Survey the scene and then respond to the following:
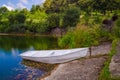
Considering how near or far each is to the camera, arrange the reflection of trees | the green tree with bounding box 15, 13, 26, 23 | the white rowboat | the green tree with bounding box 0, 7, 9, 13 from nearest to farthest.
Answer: the white rowboat
the reflection of trees
the green tree with bounding box 15, 13, 26, 23
the green tree with bounding box 0, 7, 9, 13

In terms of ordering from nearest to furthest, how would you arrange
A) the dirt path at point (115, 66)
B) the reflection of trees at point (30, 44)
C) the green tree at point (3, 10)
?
the dirt path at point (115, 66) → the reflection of trees at point (30, 44) → the green tree at point (3, 10)

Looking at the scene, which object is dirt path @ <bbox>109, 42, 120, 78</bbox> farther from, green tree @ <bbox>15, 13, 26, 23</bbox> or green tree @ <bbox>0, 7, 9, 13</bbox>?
green tree @ <bbox>0, 7, 9, 13</bbox>

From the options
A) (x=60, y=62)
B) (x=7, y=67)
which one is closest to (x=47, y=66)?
(x=60, y=62)

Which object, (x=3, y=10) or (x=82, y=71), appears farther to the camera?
(x=3, y=10)

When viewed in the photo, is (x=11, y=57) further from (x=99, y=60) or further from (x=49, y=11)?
(x=49, y=11)

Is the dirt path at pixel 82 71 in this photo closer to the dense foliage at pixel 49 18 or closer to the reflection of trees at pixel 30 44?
the reflection of trees at pixel 30 44

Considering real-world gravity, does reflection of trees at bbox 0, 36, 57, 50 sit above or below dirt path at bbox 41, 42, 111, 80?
below

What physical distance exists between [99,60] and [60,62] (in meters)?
3.97

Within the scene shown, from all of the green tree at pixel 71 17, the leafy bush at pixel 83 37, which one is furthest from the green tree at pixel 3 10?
the leafy bush at pixel 83 37

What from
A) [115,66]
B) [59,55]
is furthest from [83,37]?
[115,66]

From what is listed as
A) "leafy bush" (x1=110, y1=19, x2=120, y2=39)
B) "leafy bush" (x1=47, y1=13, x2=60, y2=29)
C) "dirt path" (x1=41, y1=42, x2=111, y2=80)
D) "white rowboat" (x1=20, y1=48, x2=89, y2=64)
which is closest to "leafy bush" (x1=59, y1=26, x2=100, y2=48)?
"leafy bush" (x1=110, y1=19, x2=120, y2=39)

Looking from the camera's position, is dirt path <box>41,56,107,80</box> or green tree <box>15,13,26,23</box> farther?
green tree <box>15,13,26,23</box>

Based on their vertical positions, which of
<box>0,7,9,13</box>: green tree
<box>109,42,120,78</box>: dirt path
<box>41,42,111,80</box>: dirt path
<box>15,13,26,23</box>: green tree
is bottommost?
<box>41,42,111,80</box>: dirt path

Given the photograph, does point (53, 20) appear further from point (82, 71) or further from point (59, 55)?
point (82, 71)
